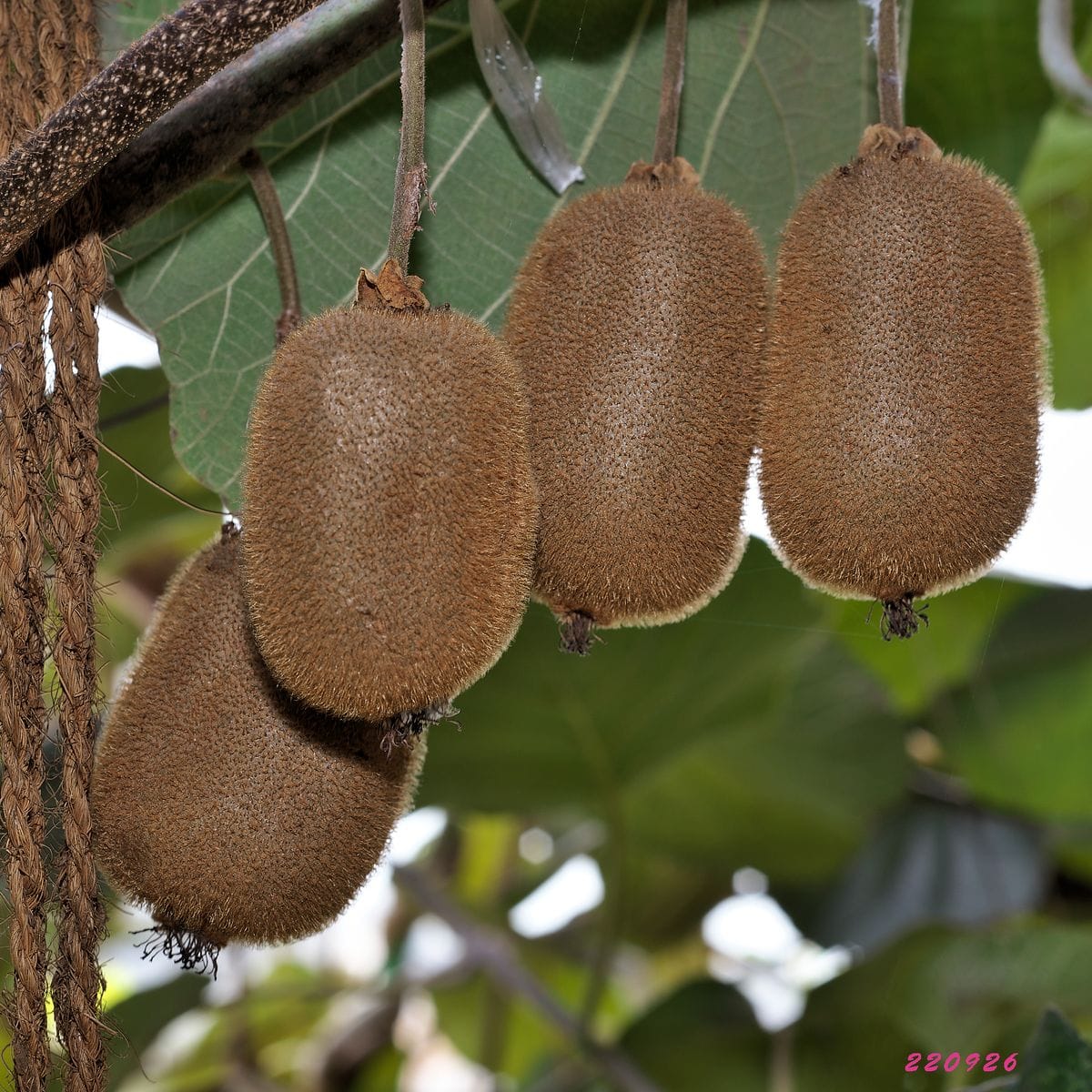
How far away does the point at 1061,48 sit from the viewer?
1.25 meters

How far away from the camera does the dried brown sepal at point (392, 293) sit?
74 centimetres

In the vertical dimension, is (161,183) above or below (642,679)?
above

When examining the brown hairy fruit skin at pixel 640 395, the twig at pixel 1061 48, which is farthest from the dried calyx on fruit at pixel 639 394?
the twig at pixel 1061 48

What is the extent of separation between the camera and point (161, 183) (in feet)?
3.22

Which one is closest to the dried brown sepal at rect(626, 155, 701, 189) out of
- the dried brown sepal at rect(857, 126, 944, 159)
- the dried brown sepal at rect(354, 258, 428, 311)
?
the dried brown sepal at rect(857, 126, 944, 159)

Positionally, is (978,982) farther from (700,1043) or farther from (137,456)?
(137,456)

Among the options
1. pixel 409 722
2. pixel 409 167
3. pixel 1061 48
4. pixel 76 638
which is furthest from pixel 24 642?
pixel 1061 48

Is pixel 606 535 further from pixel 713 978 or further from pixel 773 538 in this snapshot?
pixel 713 978

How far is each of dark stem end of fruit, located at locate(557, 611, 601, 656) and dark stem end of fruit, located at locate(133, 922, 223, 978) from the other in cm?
30

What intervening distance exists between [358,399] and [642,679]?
98cm

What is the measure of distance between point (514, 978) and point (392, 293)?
1.33 m

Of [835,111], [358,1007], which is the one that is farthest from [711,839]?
[835,111]

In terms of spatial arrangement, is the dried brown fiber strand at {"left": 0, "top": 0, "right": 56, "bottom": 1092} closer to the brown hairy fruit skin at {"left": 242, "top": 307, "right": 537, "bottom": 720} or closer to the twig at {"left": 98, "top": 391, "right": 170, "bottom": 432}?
the brown hairy fruit skin at {"left": 242, "top": 307, "right": 537, "bottom": 720}

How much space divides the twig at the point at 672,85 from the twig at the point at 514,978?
1161 mm
